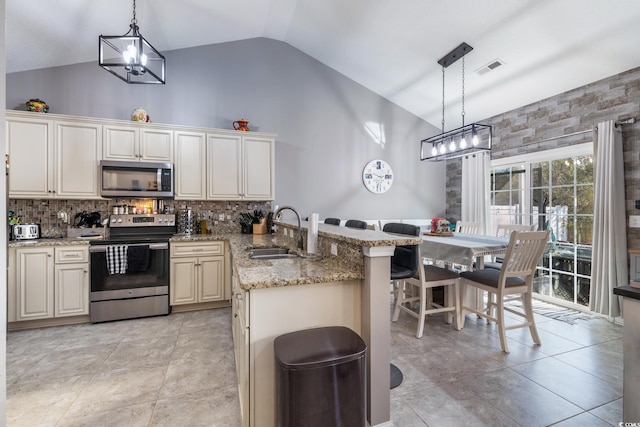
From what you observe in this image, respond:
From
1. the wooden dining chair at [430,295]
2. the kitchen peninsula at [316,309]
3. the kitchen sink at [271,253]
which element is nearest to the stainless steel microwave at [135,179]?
the kitchen sink at [271,253]

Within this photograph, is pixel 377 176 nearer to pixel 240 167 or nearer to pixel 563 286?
pixel 240 167

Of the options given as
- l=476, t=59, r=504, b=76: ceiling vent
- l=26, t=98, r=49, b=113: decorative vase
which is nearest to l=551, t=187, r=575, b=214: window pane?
l=476, t=59, r=504, b=76: ceiling vent

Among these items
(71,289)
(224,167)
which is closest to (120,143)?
(224,167)

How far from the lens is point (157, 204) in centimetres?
Answer: 370

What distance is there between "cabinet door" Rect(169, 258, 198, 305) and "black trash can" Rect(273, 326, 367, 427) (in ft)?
7.91

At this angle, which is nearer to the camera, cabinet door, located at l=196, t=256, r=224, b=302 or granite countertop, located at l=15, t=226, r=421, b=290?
granite countertop, located at l=15, t=226, r=421, b=290

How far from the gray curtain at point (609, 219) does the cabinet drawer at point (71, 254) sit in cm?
546

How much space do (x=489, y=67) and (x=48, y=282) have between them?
5.46 meters

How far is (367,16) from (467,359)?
3653 mm

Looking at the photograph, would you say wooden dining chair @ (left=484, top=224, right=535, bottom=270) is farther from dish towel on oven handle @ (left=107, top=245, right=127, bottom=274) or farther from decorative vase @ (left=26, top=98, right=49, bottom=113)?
decorative vase @ (left=26, top=98, right=49, bottom=113)

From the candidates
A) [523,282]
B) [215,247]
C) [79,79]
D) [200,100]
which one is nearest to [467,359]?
[523,282]

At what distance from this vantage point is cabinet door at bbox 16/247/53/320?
2.85 m

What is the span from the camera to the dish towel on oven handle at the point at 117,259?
3029mm

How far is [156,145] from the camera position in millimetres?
3482
